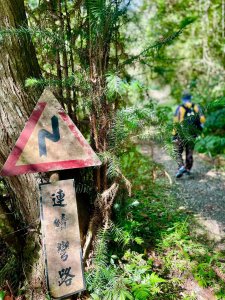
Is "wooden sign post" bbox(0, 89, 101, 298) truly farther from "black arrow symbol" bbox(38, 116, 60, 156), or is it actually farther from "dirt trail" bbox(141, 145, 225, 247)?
"dirt trail" bbox(141, 145, 225, 247)

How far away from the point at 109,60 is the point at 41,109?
1189mm

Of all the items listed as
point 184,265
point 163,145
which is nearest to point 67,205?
point 163,145

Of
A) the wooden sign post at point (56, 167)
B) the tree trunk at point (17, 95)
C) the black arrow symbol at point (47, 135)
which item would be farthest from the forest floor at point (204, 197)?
the tree trunk at point (17, 95)

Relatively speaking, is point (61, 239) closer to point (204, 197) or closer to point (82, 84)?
point (82, 84)

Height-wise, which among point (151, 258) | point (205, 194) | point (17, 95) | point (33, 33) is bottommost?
point (205, 194)

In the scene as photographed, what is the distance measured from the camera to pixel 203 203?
17.5 ft

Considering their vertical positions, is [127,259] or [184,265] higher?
[127,259]

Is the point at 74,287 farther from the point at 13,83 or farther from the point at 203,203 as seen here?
the point at 203,203

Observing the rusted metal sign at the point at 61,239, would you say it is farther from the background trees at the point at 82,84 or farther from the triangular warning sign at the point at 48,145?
the background trees at the point at 82,84

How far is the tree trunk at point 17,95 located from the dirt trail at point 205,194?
165 cm

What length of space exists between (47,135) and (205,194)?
14.3 ft

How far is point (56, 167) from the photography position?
7.14 feet

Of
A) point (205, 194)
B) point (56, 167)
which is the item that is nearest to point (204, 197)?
point (205, 194)

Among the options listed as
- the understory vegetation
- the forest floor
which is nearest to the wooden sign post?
the understory vegetation
